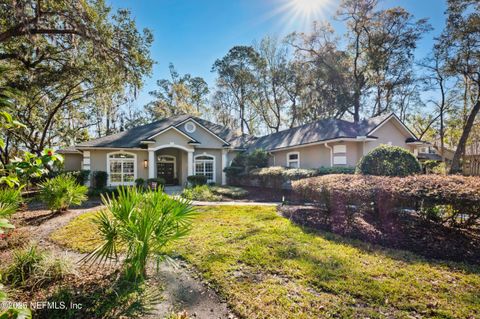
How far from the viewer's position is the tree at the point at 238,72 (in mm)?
27484

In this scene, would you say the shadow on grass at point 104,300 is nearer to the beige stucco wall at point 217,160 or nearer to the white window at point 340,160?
the white window at point 340,160

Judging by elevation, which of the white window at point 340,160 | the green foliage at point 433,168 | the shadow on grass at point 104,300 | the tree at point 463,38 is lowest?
the shadow on grass at point 104,300

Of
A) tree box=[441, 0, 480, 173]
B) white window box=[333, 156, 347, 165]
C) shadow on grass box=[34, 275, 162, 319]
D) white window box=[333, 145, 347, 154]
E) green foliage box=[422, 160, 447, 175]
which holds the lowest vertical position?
shadow on grass box=[34, 275, 162, 319]

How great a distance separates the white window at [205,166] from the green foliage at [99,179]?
6052 mm

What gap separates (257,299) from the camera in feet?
10.7

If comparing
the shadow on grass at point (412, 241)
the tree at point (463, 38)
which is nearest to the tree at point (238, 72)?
the tree at point (463, 38)

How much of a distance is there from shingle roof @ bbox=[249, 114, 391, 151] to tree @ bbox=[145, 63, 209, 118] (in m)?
16.5

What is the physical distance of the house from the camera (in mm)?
14461

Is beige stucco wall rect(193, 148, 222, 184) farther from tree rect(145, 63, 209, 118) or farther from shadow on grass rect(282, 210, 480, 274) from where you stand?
tree rect(145, 63, 209, 118)

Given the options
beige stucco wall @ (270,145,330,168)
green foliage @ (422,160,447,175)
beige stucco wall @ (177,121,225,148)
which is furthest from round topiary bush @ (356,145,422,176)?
beige stucco wall @ (177,121,225,148)

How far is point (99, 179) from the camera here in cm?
1504

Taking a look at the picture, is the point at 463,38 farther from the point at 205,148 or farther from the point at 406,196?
the point at 205,148

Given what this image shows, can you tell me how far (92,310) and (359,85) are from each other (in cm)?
2724

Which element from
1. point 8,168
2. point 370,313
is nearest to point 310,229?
point 370,313
